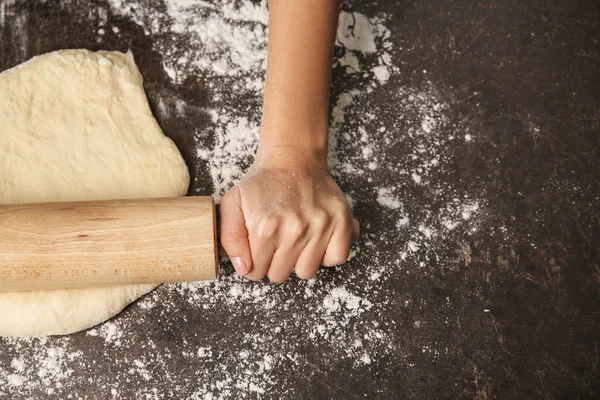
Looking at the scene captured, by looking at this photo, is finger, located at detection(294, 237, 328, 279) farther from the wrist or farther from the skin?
the wrist

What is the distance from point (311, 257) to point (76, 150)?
0.74m

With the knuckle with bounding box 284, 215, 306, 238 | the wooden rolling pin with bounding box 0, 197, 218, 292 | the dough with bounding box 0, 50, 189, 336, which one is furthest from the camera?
the dough with bounding box 0, 50, 189, 336

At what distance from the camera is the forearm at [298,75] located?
1300 mm

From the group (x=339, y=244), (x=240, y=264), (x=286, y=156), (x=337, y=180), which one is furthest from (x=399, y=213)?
(x=240, y=264)

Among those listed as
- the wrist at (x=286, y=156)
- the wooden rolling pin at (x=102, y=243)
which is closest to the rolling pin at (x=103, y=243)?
the wooden rolling pin at (x=102, y=243)

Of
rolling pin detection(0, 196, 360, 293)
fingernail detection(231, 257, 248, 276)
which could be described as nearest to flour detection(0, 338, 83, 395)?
rolling pin detection(0, 196, 360, 293)

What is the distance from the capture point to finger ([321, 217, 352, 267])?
1237 mm

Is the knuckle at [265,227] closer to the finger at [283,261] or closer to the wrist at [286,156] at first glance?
the finger at [283,261]

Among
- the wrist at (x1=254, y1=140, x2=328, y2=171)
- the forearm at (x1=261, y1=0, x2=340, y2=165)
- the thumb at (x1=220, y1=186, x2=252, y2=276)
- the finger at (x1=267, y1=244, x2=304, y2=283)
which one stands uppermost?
the forearm at (x1=261, y1=0, x2=340, y2=165)

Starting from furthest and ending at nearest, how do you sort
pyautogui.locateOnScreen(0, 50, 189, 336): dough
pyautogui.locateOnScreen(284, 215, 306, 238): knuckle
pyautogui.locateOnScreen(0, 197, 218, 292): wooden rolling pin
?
1. pyautogui.locateOnScreen(0, 50, 189, 336): dough
2. pyautogui.locateOnScreen(284, 215, 306, 238): knuckle
3. pyautogui.locateOnScreen(0, 197, 218, 292): wooden rolling pin

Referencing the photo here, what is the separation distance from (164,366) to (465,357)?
0.83 m

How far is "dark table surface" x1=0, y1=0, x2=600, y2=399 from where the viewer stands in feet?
4.42

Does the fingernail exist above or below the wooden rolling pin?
below

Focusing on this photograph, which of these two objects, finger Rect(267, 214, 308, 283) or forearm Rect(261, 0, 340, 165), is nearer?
finger Rect(267, 214, 308, 283)
